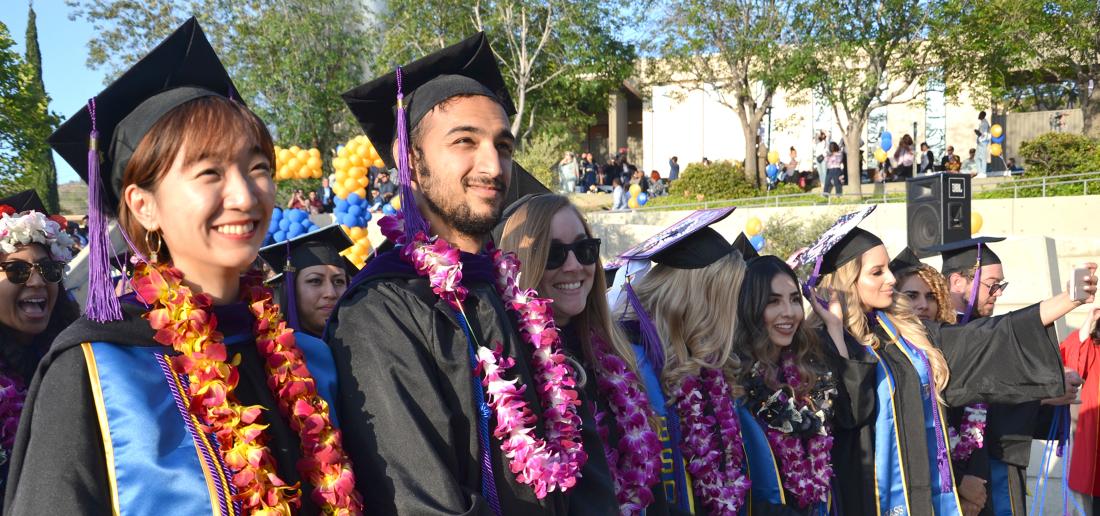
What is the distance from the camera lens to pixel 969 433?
4691 millimetres

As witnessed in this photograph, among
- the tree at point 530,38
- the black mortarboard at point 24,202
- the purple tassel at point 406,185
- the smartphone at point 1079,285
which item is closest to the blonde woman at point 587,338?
the purple tassel at point 406,185

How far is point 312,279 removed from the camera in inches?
190

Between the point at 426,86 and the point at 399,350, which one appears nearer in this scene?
the point at 399,350

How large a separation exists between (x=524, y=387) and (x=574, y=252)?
3.14ft

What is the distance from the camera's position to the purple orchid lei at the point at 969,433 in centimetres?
466

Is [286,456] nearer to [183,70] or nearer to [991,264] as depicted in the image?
[183,70]

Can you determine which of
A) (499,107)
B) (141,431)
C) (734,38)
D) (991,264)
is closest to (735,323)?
(499,107)

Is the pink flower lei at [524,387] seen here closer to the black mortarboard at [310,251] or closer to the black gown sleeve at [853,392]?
the black gown sleeve at [853,392]

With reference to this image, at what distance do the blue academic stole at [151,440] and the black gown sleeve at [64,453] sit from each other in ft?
0.05

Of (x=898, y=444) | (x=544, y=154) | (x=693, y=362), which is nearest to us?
(x=693, y=362)

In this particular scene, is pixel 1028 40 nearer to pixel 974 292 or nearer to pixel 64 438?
pixel 974 292

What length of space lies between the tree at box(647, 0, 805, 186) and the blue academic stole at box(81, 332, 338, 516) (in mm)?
20788

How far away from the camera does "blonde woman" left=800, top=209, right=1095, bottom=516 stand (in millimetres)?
4129

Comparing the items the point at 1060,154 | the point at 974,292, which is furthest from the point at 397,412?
the point at 1060,154
